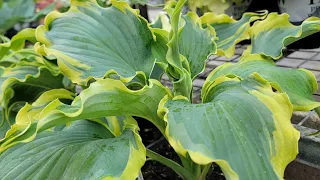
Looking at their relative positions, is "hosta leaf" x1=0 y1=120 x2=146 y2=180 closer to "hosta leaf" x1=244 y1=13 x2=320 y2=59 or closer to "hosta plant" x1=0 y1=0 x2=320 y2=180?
"hosta plant" x1=0 y1=0 x2=320 y2=180

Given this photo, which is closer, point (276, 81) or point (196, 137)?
point (196, 137)

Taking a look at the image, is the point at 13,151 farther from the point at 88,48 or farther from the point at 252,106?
the point at 252,106

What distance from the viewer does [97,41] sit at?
65 centimetres

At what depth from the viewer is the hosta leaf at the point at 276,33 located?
25.0 inches

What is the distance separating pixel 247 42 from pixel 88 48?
2.52ft

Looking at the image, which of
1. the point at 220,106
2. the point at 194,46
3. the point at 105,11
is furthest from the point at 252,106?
the point at 105,11

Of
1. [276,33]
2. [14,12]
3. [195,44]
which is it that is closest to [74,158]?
[195,44]

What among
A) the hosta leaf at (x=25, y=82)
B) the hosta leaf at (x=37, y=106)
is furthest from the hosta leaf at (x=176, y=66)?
the hosta leaf at (x=25, y=82)

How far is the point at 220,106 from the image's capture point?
0.48 meters

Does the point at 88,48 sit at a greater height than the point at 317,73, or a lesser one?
greater

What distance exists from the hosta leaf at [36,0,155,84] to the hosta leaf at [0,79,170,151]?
0.21 ft

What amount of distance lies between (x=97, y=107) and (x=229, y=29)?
419mm

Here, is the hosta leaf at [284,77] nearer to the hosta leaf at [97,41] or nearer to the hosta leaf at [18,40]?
the hosta leaf at [97,41]

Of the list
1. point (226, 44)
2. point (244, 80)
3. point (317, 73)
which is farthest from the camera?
point (317, 73)
